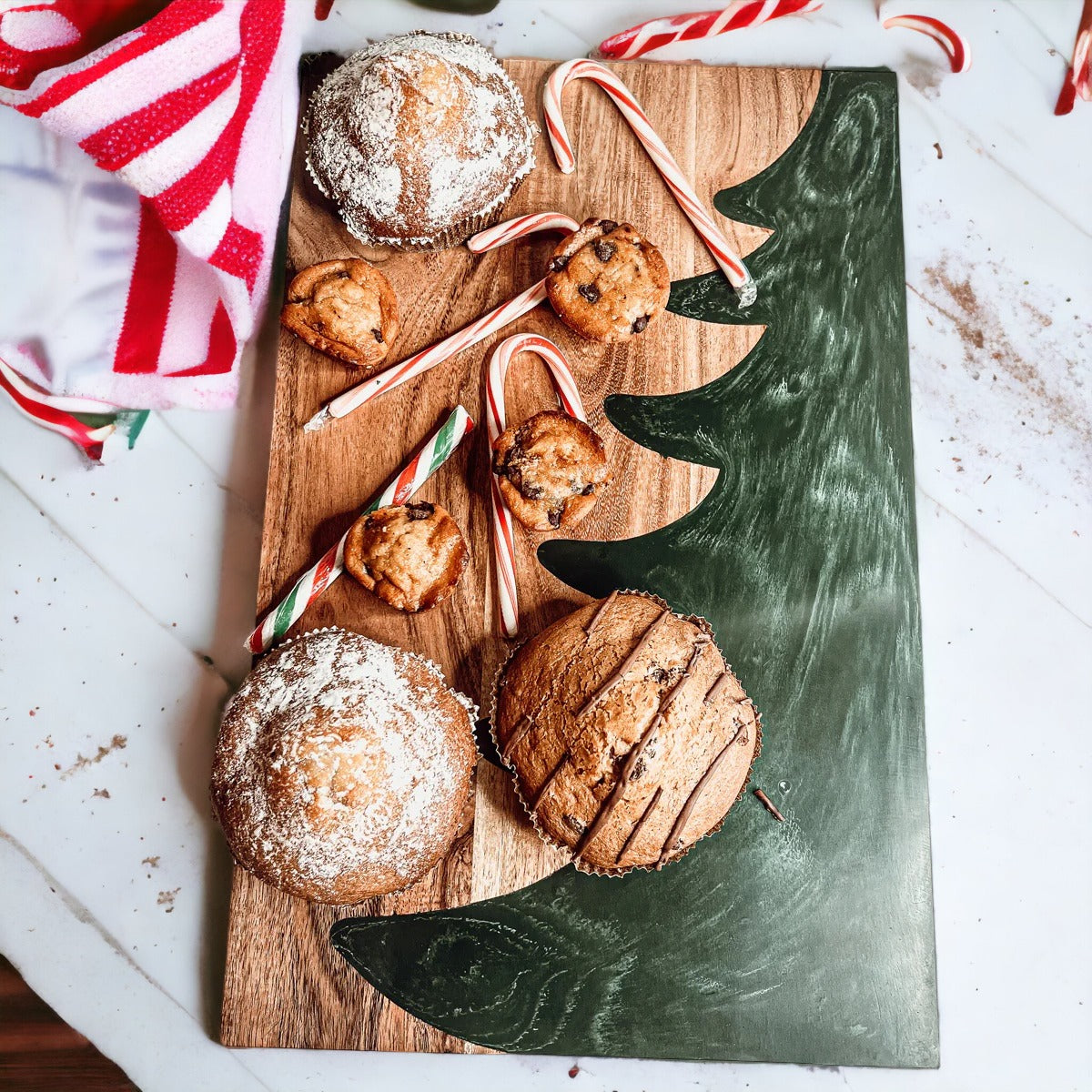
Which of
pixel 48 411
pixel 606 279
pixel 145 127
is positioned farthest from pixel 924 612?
pixel 48 411

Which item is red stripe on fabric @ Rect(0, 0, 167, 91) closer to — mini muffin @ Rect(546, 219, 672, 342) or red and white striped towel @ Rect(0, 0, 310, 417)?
red and white striped towel @ Rect(0, 0, 310, 417)


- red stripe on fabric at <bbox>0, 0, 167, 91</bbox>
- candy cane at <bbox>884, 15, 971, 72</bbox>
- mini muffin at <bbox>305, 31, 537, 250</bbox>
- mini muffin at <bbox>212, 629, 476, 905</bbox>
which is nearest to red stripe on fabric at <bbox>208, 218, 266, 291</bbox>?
mini muffin at <bbox>305, 31, 537, 250</bbox>

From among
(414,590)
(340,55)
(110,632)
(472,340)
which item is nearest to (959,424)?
(472,340)

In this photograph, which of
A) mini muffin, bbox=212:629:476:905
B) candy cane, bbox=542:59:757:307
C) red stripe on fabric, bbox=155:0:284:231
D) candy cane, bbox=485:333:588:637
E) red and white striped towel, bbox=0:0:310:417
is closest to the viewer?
mini muffin, bbox=212:629:476:905

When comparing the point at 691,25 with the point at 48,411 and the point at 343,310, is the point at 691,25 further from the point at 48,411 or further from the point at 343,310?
the point at 48,411

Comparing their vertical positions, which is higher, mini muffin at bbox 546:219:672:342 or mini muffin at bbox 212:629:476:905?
mini muffin at bbox 546:219:672:342

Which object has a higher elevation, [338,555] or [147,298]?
[147,298]

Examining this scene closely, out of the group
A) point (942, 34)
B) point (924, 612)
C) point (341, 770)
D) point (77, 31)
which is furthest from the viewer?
point (942, 34)
